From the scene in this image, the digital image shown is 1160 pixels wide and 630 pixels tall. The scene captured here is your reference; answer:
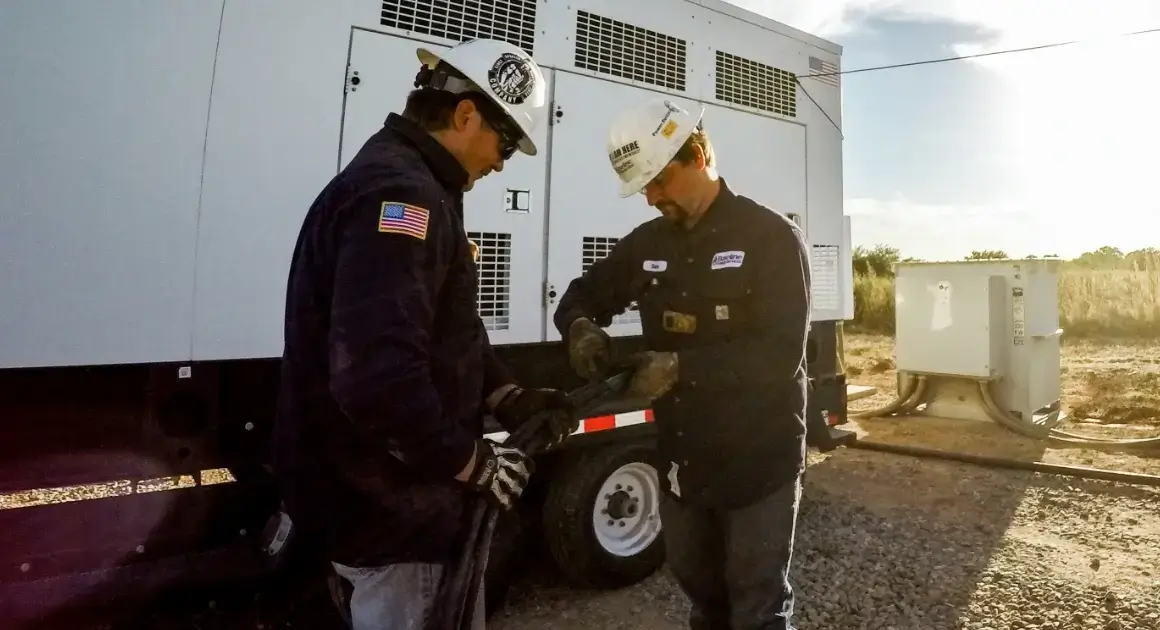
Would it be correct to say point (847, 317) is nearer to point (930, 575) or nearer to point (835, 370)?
point (835, 370)

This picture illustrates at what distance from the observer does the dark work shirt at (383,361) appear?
137 cm

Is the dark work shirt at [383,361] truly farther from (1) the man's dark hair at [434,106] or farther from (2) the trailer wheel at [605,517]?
(2) the trailer wheel at [605,517]

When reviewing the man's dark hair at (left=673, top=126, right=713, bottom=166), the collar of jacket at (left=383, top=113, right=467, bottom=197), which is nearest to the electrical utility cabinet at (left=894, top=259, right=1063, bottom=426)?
the man's dark hair at (left=673, top=126, right=713, bottom=166)

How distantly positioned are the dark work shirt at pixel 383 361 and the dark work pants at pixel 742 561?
3.48 ft

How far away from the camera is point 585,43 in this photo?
3553 millimetres

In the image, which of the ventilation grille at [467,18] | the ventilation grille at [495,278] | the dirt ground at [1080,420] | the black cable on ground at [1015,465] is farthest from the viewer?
the dirt ground at [1080,420]

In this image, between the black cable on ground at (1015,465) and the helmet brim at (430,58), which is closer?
the helmet brim at (430,58)

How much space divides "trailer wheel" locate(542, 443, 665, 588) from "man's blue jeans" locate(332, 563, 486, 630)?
190 cm

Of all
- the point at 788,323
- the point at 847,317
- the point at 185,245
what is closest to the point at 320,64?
the point at 185,245

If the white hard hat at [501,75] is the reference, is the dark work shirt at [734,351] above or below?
below

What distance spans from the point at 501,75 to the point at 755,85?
9.57 ft

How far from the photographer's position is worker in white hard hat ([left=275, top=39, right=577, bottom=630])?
1.37 m

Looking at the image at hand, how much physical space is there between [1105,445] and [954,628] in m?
4.66

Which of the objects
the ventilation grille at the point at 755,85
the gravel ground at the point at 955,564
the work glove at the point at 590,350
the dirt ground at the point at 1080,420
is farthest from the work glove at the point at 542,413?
the dirt ground at the point at 1080,420
